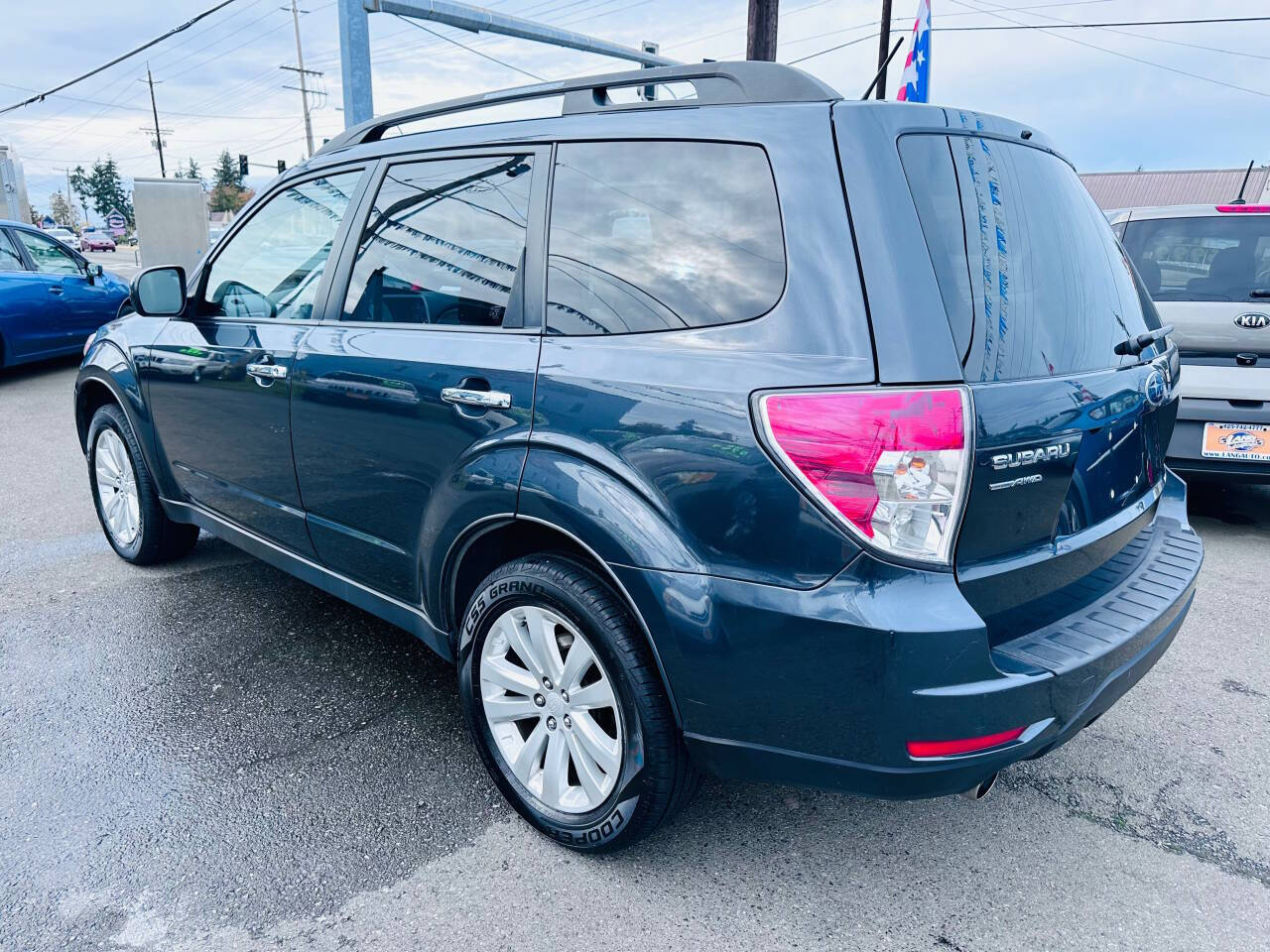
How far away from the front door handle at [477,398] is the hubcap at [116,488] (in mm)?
2438

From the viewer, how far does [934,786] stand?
185cm

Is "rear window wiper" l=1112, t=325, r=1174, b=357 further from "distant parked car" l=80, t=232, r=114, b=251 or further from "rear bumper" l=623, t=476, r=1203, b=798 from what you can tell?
"distant parked car" l=80, t=232, r=114, b=251

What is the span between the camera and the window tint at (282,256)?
10.0 ft

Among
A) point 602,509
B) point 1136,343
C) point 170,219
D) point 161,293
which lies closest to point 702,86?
point 602,509

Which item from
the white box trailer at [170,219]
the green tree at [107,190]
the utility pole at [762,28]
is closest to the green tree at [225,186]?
the green tree at [107,190]

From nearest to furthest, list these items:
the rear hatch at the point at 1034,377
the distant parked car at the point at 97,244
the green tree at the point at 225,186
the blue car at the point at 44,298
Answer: the rear hatch at the point at 1034,377 < the blue car at the point at 44,298 < the distant parked car at the point at 97,244 < the green tree at the point at 225,186

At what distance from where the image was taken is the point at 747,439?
1812 mm

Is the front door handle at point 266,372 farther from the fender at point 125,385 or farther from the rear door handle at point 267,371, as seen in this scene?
the fender at point 125,385

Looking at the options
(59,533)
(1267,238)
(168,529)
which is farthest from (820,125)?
(59,533)

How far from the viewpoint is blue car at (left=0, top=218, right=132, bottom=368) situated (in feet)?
29.3

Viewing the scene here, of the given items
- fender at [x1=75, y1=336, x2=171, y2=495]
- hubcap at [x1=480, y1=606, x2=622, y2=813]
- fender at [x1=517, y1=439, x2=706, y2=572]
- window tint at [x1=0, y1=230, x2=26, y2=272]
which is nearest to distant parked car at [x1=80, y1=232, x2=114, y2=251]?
window tint at [x1=0, y1=230, x2=26, y2=272]

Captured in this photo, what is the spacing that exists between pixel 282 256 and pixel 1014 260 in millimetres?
2557

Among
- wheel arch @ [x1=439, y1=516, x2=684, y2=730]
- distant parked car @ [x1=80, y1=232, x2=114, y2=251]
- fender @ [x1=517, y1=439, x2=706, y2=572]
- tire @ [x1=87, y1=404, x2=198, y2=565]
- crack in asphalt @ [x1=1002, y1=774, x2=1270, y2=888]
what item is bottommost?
distant parked car @ [x1=80, y1=232, x2=114, y2=251]

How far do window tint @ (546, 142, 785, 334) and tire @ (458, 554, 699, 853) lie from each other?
65cm
